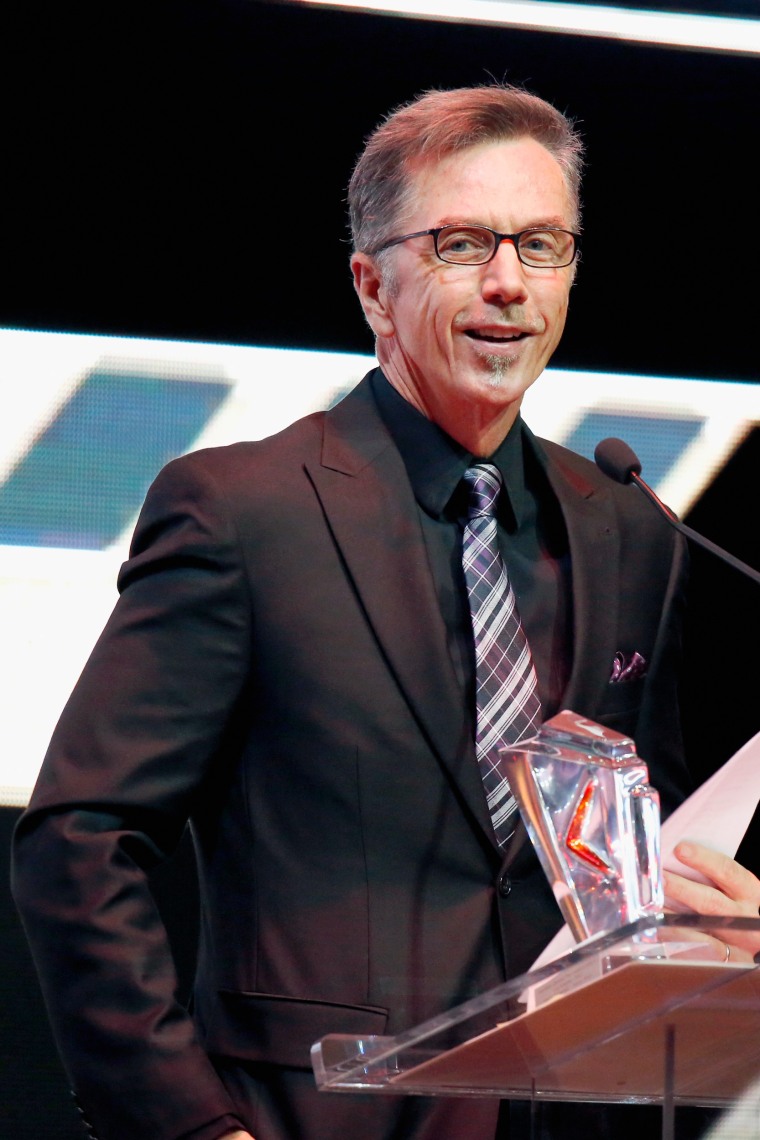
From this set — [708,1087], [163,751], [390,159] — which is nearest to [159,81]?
[390,159]

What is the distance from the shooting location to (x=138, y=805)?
1.50 meters

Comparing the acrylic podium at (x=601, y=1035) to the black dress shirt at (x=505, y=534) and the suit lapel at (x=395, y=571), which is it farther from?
the black dress shirt at (x=505, y=534)

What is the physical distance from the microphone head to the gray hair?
35 centimetres

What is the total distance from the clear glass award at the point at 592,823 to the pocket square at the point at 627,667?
1.94ft

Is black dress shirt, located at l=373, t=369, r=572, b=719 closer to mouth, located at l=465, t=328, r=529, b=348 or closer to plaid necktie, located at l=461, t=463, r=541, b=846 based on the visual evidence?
plaid necktie, located at l=461, t=463, r=541, b=846

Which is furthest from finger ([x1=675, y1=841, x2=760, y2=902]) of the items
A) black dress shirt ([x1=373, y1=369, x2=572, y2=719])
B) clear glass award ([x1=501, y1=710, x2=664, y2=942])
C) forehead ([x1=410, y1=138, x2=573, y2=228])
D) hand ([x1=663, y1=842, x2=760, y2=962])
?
forehead ([x1=410, y1=138, x2=573, y2=228])

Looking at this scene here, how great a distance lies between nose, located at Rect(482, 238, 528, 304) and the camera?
5.77ft

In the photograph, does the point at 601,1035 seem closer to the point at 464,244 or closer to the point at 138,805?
the point at 138,805

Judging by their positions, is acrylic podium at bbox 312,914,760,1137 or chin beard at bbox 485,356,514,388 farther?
chin beard at bbox 485,356,514,388

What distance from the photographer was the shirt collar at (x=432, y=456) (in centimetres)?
179

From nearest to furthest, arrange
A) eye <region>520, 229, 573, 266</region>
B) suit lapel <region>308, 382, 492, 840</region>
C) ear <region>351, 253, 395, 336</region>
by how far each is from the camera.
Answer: suit lapel <region>308, 382, 492, 840</region>, eye <region>520, 229, 573, 266</region>, ear <region>351, 253, 395, 336</region>

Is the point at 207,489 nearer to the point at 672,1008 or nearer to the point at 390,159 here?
the point at 390,159

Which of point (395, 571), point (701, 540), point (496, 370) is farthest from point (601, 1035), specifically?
point (496, 370)

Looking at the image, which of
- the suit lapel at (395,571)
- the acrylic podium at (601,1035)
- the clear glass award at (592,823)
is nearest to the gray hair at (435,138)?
the suit lapel at (395,571)
